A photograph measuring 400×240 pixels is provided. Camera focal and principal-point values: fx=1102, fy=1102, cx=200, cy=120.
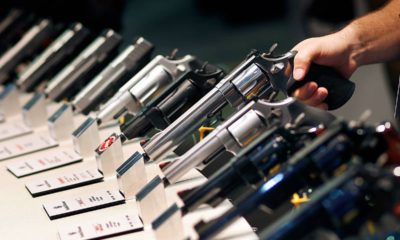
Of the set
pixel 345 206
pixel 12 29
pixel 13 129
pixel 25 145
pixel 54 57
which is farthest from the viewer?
pixel 12 29

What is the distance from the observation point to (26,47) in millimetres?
5582

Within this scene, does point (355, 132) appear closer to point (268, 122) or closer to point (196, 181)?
point (268, 122)

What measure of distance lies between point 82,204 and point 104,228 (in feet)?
0.91

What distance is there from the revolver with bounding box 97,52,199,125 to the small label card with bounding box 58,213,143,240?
86 centimetres

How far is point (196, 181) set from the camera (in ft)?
10.8

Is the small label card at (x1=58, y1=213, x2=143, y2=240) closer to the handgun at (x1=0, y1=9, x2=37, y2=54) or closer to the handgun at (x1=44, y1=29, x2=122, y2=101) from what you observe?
the handgun at (x1=44, y1=29, x2=122, y2=101)

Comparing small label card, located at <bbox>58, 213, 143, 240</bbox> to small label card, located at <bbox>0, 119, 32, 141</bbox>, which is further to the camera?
small label card, located at <bbox>0, 119, 32, 141</bbox>

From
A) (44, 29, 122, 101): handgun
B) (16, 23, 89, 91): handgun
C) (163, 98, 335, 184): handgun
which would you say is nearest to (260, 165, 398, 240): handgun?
(163, 98, 335, 184): handgun

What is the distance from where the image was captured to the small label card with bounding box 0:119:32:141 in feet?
14.7

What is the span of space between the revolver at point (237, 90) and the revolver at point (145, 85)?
17.7 inches

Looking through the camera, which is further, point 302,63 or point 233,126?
point 302,63

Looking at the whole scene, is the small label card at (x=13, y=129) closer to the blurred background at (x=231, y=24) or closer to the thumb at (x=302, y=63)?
the blurred background at (x=231, y=24)

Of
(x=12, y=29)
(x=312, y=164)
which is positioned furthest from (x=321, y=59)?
(x=12, y=29)

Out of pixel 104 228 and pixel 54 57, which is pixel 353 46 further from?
pixel 54 57
